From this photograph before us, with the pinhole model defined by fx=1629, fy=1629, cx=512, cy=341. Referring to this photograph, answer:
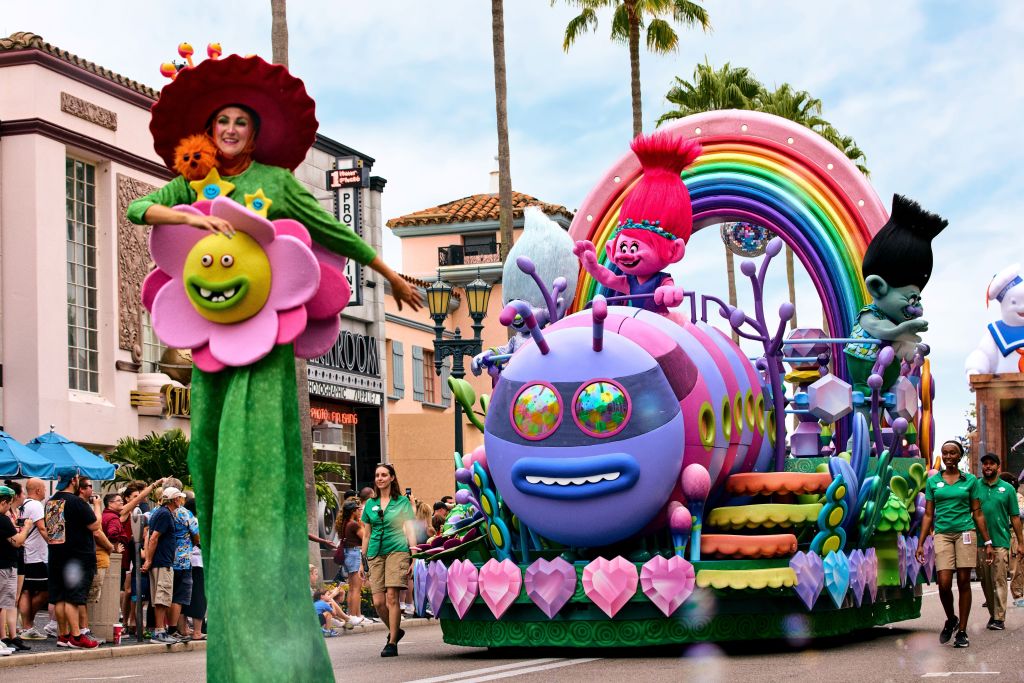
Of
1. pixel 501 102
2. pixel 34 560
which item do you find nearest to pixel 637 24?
pixel 501 102

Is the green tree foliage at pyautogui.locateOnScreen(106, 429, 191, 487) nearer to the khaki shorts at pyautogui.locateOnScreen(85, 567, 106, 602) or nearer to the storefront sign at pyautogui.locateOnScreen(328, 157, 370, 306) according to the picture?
the khaki shorts at pyautogui.locateOnScreen(85, 567, 106, 602)

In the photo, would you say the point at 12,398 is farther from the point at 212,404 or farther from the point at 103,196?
the point at 212,404

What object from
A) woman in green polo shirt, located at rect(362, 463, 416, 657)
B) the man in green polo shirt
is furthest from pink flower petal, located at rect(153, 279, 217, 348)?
the man in green polo shirt

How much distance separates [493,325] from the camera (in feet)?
184

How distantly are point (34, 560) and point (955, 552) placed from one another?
9575 mm

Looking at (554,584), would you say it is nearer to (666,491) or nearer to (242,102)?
(666,491)

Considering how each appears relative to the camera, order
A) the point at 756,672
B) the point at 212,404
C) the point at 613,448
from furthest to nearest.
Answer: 1. the point at 613,448
2. the point at 756,672
3. the point at 212,404

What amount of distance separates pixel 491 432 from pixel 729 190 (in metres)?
4.81

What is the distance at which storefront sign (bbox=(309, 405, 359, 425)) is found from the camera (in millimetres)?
38781

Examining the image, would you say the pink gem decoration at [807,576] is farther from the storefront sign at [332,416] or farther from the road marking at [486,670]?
the storefront sign at [332,416]

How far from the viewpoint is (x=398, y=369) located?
45.1m

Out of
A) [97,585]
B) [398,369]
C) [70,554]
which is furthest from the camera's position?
[398,369]

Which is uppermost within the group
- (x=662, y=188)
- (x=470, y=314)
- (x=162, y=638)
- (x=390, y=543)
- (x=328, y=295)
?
(x=662, y=188)

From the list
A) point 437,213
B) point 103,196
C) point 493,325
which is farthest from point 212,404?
point 437,213
